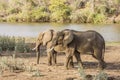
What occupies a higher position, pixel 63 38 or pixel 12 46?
pixel 63 38

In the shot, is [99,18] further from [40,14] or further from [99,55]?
[99,55]

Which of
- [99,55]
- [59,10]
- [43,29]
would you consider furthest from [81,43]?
[59,10]

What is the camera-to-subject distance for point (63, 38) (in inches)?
450

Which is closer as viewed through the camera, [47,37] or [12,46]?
[47,37]

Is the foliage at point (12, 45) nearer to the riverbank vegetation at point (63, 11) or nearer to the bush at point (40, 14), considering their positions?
the riverbank vegetation at point (63, 11)

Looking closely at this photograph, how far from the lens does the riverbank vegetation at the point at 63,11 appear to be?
158 feet

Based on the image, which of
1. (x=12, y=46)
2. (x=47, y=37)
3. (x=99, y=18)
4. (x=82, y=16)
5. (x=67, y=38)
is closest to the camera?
(x=67, y=38)

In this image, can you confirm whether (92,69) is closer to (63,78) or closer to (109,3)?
(63,78)

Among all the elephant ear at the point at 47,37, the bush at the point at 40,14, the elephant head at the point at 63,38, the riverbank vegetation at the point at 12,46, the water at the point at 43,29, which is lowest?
the bush at the point at 40,14

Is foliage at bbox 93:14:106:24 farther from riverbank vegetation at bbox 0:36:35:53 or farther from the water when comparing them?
riverbank vegetation at bbox 0:36:35:53

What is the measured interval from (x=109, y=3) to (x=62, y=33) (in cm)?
4062

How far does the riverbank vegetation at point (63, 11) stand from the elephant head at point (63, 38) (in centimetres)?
3528

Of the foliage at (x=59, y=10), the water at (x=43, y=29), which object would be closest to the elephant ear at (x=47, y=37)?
the water at (x=43, y=29)

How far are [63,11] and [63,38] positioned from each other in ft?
127
